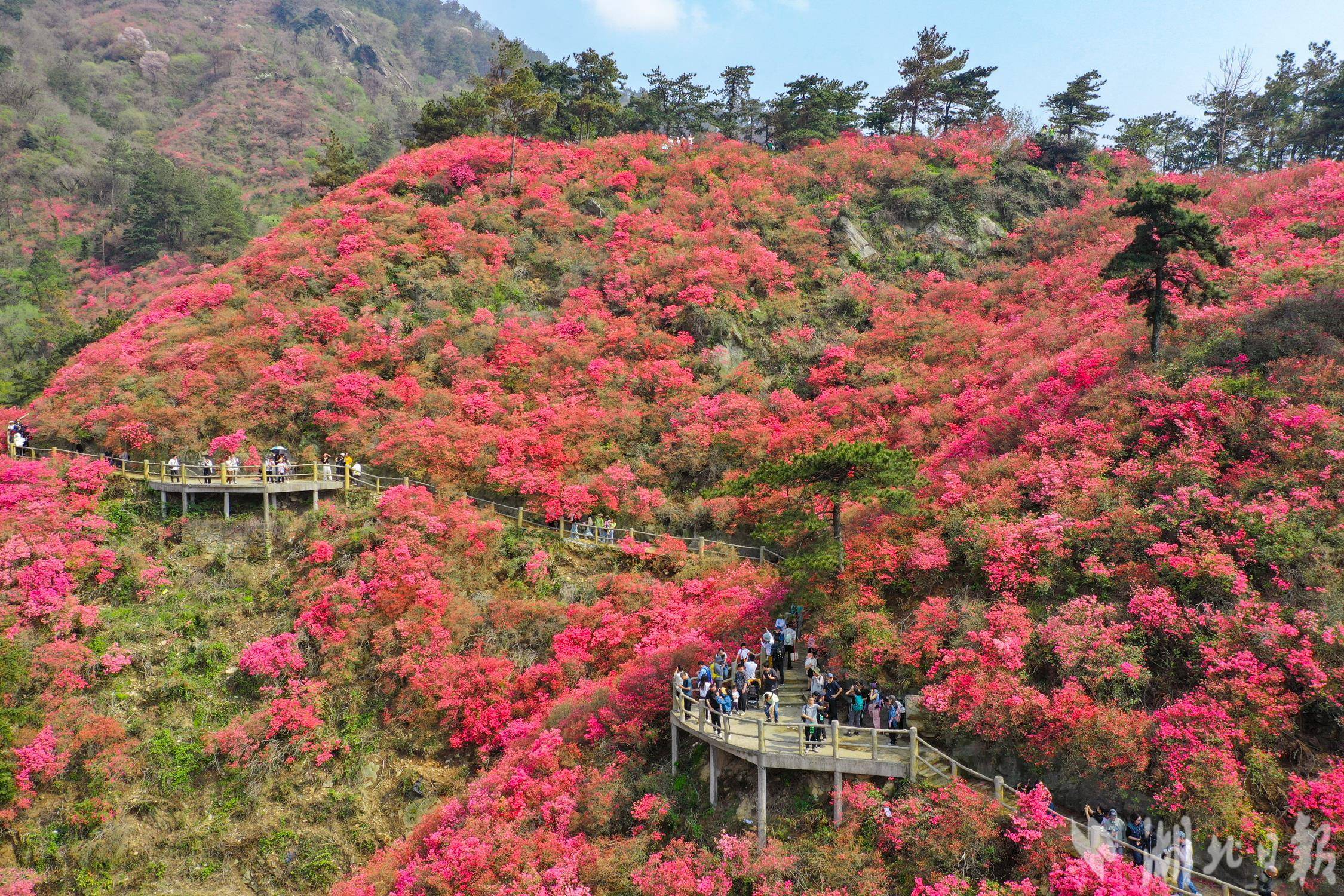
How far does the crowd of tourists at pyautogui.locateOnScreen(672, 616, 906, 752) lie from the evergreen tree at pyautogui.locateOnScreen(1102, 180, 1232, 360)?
45.8 ft

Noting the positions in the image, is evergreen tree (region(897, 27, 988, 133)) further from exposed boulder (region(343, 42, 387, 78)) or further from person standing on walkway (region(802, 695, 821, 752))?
exposed boulder (region(343, 42, 387, 78))

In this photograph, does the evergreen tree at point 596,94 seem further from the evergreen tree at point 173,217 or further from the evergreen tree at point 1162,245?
the evergreen tree at point 1162,245

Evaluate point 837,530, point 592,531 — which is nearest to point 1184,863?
point 837,530

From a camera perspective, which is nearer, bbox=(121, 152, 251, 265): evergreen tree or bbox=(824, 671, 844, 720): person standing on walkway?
bbox=(824, 671, 844, 720): person standing on walkway

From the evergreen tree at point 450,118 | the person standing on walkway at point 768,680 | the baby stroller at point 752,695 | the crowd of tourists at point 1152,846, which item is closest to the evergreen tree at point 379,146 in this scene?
the evergreen tree at point 450,118

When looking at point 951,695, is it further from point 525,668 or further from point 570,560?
point 570,560

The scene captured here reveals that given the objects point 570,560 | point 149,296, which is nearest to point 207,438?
point 570,560

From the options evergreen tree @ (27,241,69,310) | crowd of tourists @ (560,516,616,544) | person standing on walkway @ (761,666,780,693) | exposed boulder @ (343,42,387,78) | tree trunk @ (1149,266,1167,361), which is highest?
exposed boulder @ (343,42,387,78)

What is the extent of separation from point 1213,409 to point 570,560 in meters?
19.2

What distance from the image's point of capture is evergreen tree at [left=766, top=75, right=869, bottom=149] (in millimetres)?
52469

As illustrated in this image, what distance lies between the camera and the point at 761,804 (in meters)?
14.4

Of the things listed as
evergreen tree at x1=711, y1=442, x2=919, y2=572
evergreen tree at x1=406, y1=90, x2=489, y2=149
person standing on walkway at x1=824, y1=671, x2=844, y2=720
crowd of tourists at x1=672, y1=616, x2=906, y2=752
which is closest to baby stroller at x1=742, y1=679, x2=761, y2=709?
crowd of tourists at x1=672, y1=616, x2=906, y2=752

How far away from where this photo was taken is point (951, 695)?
1445 cm

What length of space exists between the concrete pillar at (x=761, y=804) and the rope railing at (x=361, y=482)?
32.6 ft
